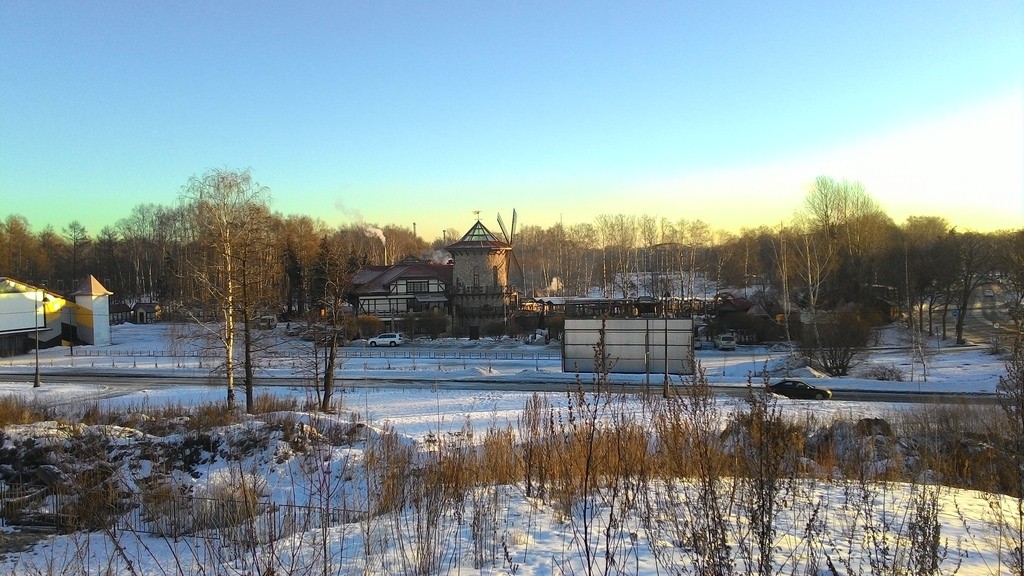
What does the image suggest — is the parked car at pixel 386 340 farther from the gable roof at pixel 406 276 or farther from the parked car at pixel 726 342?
the parked car at pixel 726 342

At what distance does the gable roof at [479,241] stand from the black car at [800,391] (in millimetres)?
40685

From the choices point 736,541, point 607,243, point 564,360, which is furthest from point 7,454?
point 607,243

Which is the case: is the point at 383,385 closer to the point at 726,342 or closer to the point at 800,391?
the point at 800,391

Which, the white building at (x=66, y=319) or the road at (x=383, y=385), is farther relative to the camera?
the white building at (x=66, y=319)

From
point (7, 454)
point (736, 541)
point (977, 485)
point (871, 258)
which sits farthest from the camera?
point (871, 258)

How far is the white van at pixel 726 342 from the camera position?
45656 millimetres

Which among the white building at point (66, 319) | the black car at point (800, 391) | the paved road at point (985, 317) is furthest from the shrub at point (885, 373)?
the white building at point (66, 319)

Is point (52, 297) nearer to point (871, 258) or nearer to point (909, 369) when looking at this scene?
point (909, 369)

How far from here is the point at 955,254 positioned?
49.1m

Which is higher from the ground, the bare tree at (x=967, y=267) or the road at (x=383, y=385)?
the bare tree at (x=967, y=267)

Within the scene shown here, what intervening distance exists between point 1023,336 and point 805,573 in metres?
3.70

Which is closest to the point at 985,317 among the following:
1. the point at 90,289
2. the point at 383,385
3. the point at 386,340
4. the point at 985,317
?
the point at 985,317

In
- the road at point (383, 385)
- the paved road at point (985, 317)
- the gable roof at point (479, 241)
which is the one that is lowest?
the road at point (383, 385)

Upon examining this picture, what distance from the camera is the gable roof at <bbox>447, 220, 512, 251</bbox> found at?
62938 mm
